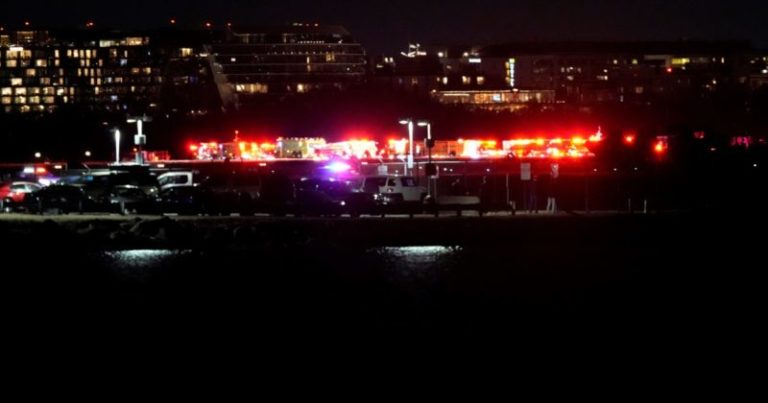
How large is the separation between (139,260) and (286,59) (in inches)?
4959

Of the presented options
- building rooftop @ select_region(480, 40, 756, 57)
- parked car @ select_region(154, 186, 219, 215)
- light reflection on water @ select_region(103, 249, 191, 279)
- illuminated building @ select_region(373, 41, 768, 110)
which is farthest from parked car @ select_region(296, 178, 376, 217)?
building rooftop @ select_region(480, 40, 756, 57)

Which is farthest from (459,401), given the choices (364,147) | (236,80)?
(236,80)

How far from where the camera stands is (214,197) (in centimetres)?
3797

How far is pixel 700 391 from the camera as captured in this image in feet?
51.6

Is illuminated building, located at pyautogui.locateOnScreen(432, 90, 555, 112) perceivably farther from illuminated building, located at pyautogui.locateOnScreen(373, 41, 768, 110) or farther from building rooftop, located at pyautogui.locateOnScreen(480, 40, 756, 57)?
building rooftop, located at pyautogui.locateOnScreen(480, 40, 756, 57)

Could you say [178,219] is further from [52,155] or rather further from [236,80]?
[236,80]

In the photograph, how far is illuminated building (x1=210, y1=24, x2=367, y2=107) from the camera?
15138cm

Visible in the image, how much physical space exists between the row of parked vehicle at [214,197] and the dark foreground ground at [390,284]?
7.97 feet

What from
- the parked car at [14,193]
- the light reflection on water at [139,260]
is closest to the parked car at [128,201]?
the parked car at [14,193]

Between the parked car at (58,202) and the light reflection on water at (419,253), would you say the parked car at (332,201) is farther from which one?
the parked car at (58,202)

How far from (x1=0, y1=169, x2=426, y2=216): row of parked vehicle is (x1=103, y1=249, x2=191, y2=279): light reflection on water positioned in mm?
5506

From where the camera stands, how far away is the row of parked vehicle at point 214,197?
36781 mm

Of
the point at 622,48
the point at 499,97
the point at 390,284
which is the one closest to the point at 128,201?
the point at 390,284

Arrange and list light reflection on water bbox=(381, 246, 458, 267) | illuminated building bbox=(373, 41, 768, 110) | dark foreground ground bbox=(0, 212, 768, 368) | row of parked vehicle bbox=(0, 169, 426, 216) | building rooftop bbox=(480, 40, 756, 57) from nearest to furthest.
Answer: dark foreground ground bbox=(0, 212, 768, 368) < light reflection on water bbox=(381, 246, 458, 267) < row of parked vehicle bbox=(0, 169, 426, 216) < illuminated building bbox=(373, 41, 768, 110) < building rooftop bbox=(480, 40, 756, 57)
